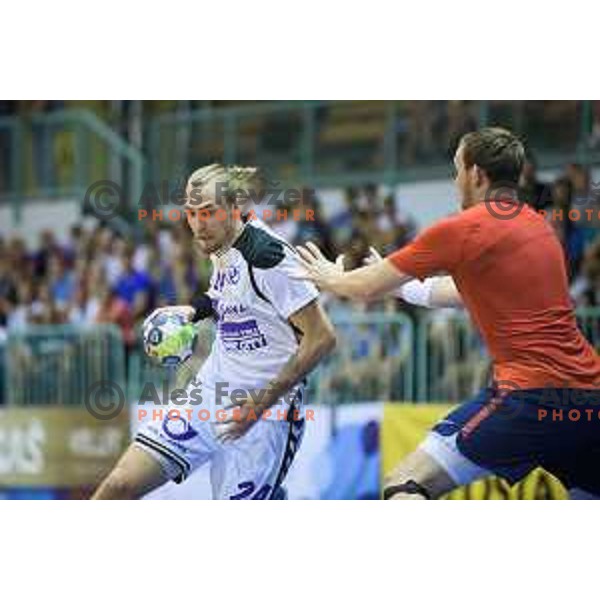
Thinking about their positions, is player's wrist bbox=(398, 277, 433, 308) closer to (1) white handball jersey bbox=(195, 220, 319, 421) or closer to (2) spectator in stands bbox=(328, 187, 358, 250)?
(1) white handball jersey bbox=(195, 220, 319, 421)

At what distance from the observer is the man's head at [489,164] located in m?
7.39

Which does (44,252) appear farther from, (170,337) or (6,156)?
(170,337)

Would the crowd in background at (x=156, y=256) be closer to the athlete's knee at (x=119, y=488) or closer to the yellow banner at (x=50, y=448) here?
the yellow banner at (x=50, y=448)

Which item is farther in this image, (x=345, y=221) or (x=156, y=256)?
(x=156, y=256)

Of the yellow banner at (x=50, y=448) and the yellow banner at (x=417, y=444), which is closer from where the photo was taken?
the yellow banner at (x=417, y=444)

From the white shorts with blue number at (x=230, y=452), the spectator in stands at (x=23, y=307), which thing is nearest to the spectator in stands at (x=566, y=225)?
the white shorts with blue number at (x=230, y=452)

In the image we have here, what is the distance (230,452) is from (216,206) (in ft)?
4.15

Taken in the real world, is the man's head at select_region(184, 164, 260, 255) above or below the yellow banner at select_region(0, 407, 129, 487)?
above

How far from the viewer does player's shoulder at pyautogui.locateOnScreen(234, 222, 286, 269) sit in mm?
7945

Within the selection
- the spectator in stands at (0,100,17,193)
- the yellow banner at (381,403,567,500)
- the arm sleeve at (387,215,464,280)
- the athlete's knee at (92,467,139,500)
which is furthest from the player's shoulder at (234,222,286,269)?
the spectator in stands at (0,100,17,193)

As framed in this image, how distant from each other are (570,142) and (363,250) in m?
2.36

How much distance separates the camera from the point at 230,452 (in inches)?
323

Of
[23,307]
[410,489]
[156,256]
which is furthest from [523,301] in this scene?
[23,307]

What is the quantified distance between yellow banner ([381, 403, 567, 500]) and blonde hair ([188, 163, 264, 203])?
2637mm
